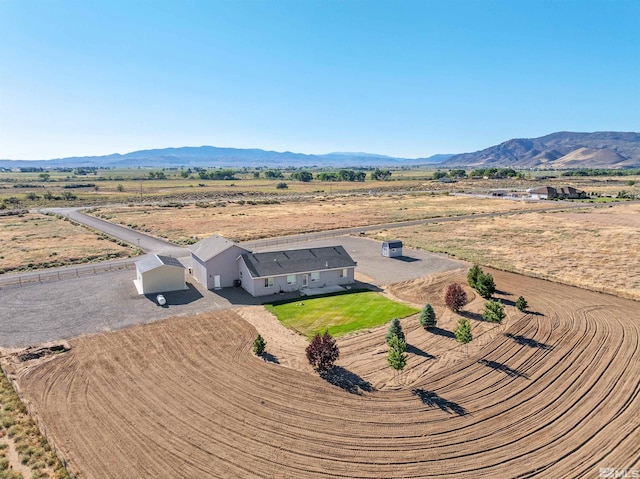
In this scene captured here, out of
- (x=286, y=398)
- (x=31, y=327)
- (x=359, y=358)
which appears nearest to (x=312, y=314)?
(x=359, y=358)

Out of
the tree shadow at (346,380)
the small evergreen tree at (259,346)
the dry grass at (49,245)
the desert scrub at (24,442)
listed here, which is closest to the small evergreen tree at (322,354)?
the tree shadow at (346,380)

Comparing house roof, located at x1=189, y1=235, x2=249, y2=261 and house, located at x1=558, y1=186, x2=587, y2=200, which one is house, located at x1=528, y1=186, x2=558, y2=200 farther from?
house roof, located at x1=189, y1=235, x2=249, y2=261

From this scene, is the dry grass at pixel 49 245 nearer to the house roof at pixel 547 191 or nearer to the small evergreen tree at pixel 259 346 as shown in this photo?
the small evergreen tree at pixel 259 346

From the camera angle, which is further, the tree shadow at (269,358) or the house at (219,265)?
the house at (219,265)

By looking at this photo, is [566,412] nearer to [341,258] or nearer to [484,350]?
[484,350]

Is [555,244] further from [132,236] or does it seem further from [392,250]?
[132,236]
